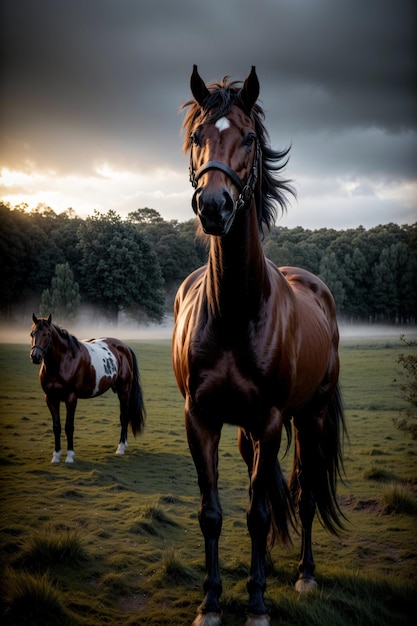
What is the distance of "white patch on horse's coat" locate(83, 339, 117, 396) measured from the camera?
839 centimetres

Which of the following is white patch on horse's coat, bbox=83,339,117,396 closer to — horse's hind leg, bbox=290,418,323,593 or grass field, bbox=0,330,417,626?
grass field, bbox=0,330,417,626

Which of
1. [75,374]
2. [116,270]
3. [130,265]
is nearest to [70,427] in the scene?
[75,374]

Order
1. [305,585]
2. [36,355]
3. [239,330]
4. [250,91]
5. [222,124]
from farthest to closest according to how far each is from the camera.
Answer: [36,355]
[305,585]
[239,330]
[250,91]
[222,124]

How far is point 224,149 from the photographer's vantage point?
229 centimetres

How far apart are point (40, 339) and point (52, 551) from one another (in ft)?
14.4

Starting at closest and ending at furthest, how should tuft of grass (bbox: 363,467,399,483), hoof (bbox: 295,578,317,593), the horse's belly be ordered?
1. hoof (bbox: 295,578,317,593)
2. tuft of grass (bbox: 363,467,399,483)
3. the horse's belly

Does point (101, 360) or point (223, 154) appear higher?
point (223, 154)

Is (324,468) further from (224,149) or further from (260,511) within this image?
(224,149)

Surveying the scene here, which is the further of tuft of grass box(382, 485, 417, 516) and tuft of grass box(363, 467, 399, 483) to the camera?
tuft of grass box(363, 467, 399, 483)

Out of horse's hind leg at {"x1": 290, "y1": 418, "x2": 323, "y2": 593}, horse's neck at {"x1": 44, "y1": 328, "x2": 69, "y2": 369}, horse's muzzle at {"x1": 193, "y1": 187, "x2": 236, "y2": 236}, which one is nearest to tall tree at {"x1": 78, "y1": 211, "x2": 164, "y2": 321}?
horse's neck at {"x1": 44, "y1": 328, "x2": 69, "y2": 369}

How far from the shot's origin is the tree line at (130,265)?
15422 mm

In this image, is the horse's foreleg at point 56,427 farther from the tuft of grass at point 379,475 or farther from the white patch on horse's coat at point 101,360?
the tuft of grass at point 379,475

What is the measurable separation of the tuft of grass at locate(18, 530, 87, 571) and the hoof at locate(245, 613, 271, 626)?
1.55m

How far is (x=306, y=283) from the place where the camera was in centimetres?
467
